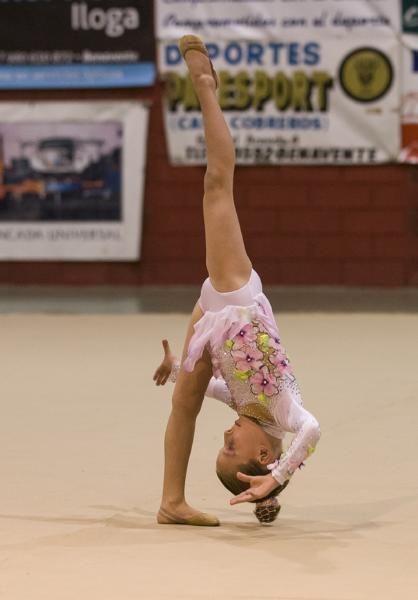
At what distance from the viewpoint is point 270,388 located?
14.9 ft

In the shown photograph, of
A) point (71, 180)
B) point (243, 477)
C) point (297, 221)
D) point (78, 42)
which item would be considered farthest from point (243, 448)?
point (78, 42)

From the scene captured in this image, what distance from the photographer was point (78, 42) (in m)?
13.3

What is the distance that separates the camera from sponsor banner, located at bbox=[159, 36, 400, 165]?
1303cm

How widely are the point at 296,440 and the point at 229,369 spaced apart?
0.41m

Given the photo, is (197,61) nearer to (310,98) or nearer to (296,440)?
(296,440)

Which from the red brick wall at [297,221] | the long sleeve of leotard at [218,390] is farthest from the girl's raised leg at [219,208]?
the red brick wall at [297,221]

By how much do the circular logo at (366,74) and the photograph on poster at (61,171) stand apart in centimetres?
225

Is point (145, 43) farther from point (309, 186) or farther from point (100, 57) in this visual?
point (309, 186)

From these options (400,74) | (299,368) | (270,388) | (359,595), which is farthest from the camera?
(400,74)

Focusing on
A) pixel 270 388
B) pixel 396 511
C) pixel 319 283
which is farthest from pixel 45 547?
pixel 319 283

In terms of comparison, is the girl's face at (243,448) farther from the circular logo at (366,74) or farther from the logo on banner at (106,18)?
the logo on banner at (106,18)

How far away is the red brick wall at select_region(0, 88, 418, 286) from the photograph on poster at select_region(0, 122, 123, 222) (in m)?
0.33

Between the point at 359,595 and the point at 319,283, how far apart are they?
384 inches

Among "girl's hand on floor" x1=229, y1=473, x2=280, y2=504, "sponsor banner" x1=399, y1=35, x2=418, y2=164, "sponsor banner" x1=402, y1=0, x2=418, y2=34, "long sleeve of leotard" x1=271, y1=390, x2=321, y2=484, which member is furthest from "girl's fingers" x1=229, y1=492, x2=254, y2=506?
"sponsor banner" x1=402, y1=0, x2=418, y2=34
